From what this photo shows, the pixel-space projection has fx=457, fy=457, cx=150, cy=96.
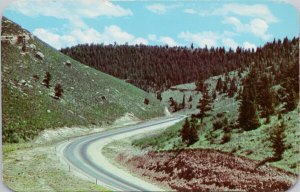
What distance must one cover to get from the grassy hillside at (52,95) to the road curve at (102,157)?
266cm

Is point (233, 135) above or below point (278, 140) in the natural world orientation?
above

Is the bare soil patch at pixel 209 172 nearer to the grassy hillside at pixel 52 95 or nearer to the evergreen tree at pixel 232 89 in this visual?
the evergreen tree at pixel 232 89

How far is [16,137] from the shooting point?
42500 millimetres

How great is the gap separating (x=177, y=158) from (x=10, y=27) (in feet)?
65.5

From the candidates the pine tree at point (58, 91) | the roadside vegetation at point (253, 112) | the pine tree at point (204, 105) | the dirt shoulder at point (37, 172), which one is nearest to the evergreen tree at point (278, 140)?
the roadside vegetation at point (253, 112)

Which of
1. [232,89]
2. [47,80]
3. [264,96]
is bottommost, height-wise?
[264,96]

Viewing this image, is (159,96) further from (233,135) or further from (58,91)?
(58,91)

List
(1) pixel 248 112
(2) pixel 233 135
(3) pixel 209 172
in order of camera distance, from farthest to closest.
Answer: (2) pixel 233 135 < (1) pixel 248 112 < (3) pixel 209 172

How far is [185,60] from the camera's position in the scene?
3797 centimetres

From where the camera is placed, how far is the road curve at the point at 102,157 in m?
34.7

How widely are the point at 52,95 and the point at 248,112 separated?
26.1 meters

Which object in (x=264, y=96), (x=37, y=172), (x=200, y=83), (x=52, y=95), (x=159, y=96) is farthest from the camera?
(x=52, y=95)

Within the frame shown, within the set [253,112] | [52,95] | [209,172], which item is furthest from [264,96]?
[52,95]

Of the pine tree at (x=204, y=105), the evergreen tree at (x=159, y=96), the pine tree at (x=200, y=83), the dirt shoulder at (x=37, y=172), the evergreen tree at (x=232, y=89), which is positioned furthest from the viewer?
the evergreen tree at (x=159, y=96)
